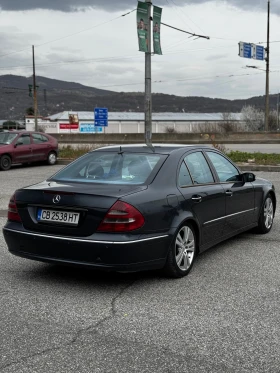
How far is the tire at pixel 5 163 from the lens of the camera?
1934 centimetres

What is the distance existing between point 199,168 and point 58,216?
197 cm

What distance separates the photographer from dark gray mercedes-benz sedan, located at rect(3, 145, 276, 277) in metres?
4.96

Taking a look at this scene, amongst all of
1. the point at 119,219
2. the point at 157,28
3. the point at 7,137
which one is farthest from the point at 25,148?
the point at 119,219

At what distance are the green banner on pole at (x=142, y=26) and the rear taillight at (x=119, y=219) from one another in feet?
52.9

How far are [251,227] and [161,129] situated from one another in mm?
97603

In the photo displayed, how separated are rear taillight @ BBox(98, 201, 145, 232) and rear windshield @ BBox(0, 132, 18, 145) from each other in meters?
15.7

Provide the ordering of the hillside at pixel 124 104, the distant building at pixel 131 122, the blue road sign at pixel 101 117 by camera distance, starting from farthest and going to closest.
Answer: the hillside at pixel 124 104
the distant building at pixel 131 122
the blue road sign at pixel 101 117

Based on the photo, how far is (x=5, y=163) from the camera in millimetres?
19469

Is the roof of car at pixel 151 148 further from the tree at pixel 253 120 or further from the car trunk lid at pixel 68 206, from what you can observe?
the tree at pixel 253 120

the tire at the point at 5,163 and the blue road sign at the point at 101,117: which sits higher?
the blue road sign at the point at 101,117

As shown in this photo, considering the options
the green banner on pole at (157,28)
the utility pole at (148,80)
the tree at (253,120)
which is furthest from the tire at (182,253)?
the tree at (253,120)

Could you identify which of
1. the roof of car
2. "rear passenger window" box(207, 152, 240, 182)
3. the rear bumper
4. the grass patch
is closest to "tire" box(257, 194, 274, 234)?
"rear passenger window" box(207, 152, 240, 182)

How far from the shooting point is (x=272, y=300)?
15.8 feet

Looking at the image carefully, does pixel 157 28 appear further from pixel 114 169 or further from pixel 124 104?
pixel 124 104
